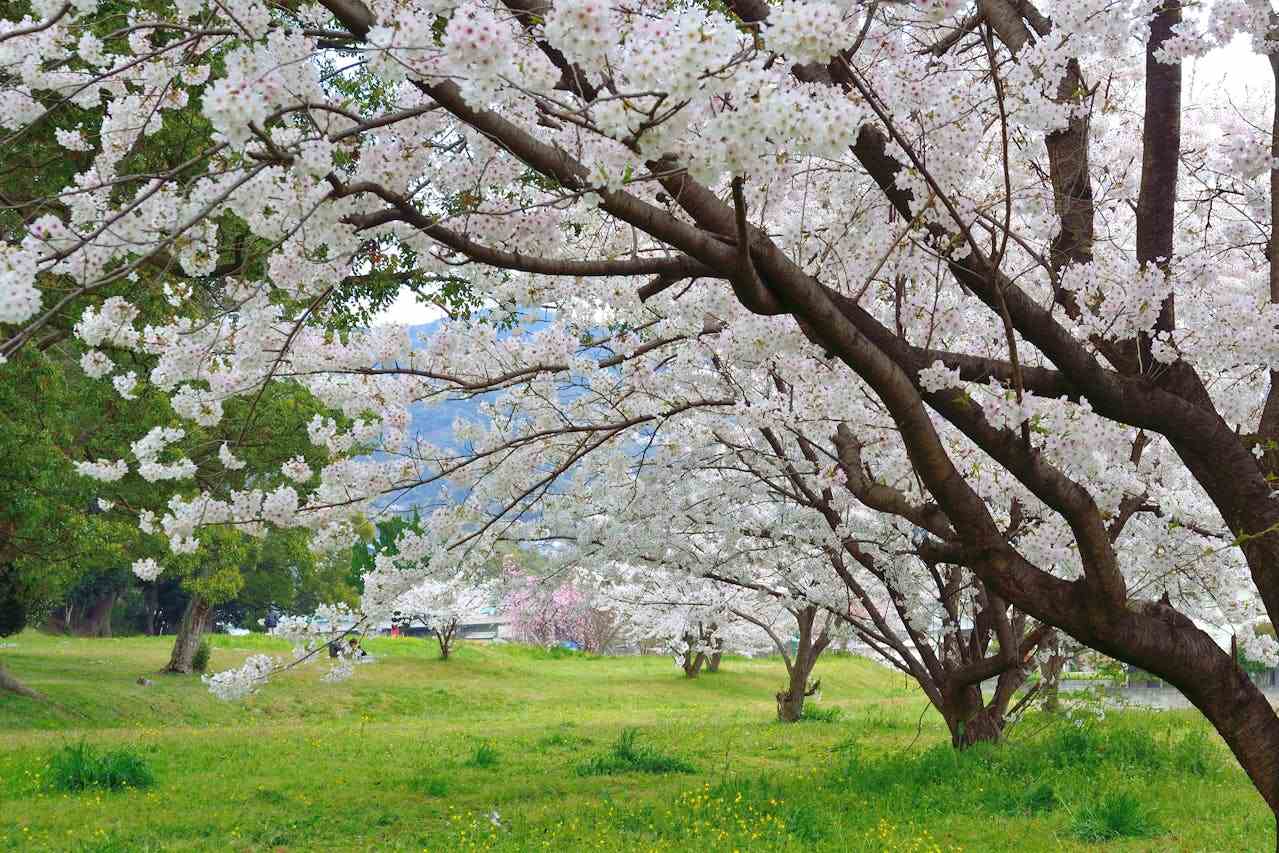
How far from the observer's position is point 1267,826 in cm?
711

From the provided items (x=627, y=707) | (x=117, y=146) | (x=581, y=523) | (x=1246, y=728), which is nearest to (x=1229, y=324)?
(x=1246, y=728)

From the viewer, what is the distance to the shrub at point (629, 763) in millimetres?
10570

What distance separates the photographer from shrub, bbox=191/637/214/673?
77.4 feet

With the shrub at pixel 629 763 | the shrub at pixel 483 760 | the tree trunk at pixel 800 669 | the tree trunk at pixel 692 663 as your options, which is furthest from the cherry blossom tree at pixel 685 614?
the shrub at pixel 483 760

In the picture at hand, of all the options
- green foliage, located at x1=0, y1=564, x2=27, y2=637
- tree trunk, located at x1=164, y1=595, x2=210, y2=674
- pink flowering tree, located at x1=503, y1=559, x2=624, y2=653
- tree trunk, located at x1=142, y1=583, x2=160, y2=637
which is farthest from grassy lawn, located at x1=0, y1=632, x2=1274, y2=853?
tree trunk, located at x1=142, y1=583, x2=160, y2=637

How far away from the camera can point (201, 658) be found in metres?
23.8

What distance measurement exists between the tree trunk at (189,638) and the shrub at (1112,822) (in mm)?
20145

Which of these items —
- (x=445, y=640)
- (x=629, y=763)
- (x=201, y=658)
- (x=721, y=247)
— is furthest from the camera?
(x=445, y=640)

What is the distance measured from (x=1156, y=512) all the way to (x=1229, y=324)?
419 cm

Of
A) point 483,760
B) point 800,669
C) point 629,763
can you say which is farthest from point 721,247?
point 800,669

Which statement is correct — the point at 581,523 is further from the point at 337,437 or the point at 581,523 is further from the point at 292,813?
the point at 337,437

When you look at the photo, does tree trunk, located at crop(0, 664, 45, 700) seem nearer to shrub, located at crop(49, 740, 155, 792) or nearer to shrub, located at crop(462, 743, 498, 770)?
shrub, located at crop(49, 740, 155, 792)

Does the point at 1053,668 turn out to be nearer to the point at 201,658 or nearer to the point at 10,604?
the point at 10,604

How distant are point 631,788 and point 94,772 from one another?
4.50 m
